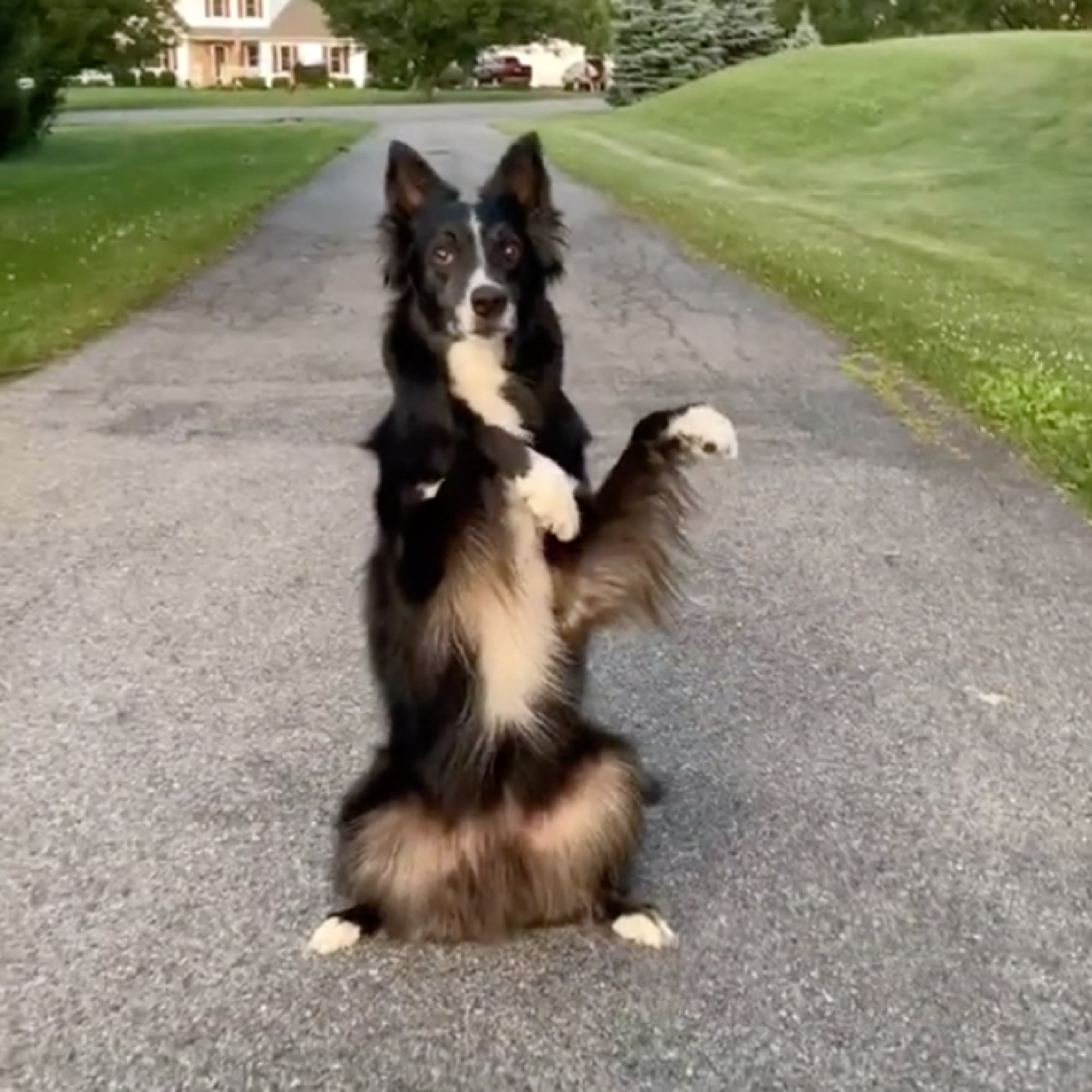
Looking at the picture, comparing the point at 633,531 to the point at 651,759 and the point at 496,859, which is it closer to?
the point at 496,859

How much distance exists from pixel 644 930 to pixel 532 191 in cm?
180

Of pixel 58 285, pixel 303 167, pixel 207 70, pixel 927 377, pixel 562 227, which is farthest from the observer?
pixel 207 70

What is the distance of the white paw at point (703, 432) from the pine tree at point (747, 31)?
50.4 metres

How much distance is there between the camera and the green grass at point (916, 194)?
40.3ft

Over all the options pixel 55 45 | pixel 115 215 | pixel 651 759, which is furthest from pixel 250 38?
pixel 651 759

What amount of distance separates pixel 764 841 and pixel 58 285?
486 inches

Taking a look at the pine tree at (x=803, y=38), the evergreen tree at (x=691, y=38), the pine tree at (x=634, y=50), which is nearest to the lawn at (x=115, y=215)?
the pine tree at (x=634, y=50)

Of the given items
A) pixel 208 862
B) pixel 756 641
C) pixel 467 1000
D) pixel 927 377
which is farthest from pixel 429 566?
pixel 927 377

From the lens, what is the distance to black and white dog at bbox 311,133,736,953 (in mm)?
4070

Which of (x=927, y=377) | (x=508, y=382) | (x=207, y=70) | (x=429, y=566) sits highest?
(x=508, y=382)

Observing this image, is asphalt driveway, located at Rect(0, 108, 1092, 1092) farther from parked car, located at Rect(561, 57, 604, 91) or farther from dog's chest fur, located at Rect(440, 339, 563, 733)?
parked car, located at Rect(561, 57, 604, 91)

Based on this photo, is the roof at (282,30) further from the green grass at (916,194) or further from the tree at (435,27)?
the green grass at (916,194)

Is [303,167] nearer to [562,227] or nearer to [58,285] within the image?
[58,285]

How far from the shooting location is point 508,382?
417 cm
